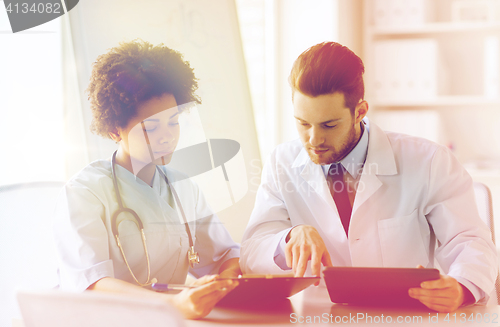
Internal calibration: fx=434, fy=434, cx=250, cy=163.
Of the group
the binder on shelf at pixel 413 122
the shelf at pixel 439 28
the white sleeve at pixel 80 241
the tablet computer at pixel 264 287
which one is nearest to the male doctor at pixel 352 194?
the tablet computer at pixel 264 287

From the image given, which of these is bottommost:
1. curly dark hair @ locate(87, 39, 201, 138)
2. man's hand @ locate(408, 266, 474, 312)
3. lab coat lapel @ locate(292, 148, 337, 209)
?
man's hand @ locate(408, 266, 474, 312)

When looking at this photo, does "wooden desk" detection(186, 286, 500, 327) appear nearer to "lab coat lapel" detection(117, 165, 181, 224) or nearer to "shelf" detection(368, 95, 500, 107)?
"lab coat lapel" detection(117, 165, 181, 224)

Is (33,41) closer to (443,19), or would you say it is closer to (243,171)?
(243,171)

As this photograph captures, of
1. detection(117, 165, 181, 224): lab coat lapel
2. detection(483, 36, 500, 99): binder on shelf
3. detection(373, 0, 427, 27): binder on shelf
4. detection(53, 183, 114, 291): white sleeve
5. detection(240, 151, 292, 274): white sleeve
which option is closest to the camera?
detection(53, 183, 114, 291): white sleeve

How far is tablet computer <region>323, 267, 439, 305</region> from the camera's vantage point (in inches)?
27.8

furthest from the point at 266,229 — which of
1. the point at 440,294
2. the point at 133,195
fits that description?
the point at 440,294

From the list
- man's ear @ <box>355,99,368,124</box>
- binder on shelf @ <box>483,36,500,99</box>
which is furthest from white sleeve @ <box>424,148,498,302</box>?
binder on shelf @ <box>483,36,500,99</box>

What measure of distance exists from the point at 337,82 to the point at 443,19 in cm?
152

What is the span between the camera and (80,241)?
31.9 inches

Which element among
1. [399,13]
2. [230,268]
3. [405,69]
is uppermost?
[399,13]

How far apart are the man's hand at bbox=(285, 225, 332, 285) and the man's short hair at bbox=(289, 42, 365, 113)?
0.33 m

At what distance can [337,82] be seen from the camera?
3.31 feet

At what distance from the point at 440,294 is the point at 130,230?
23.7 inches

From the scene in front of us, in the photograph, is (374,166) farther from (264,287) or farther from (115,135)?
(115,135)
